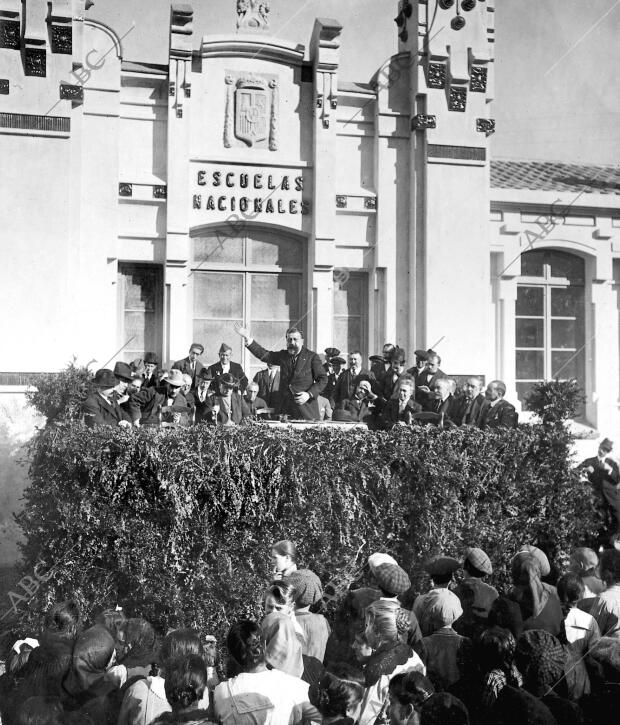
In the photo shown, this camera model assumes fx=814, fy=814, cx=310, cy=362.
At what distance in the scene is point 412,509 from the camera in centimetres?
691

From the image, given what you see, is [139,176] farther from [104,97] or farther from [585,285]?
[585,285]

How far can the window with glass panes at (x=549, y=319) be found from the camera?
571 inches

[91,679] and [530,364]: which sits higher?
[530,364]

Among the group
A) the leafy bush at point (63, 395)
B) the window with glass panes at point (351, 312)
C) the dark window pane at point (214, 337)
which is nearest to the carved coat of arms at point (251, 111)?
the window with glass panes at point (351, 312)

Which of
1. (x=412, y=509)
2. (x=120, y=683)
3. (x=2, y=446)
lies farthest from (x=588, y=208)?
(x=120, y=683)

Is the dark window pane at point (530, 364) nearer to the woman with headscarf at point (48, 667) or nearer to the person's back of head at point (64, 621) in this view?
the person's back of head at point (64, 621)

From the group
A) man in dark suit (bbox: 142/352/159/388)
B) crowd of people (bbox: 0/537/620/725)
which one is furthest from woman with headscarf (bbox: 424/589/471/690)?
man in dark suit (bbox: 142/352/159/388)

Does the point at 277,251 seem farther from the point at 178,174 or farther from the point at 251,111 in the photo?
the point at 251,111

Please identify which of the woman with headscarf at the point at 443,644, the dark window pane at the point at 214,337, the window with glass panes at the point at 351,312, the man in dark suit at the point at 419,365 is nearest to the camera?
the woman with headscarf at the point at 443,644

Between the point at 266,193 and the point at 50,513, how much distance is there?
7563 mm

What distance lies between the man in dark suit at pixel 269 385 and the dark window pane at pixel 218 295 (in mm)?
2225

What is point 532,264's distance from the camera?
14.6 metres

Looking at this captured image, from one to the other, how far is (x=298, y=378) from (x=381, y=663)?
6.29m

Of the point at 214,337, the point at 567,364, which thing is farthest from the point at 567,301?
the point at 214,337
